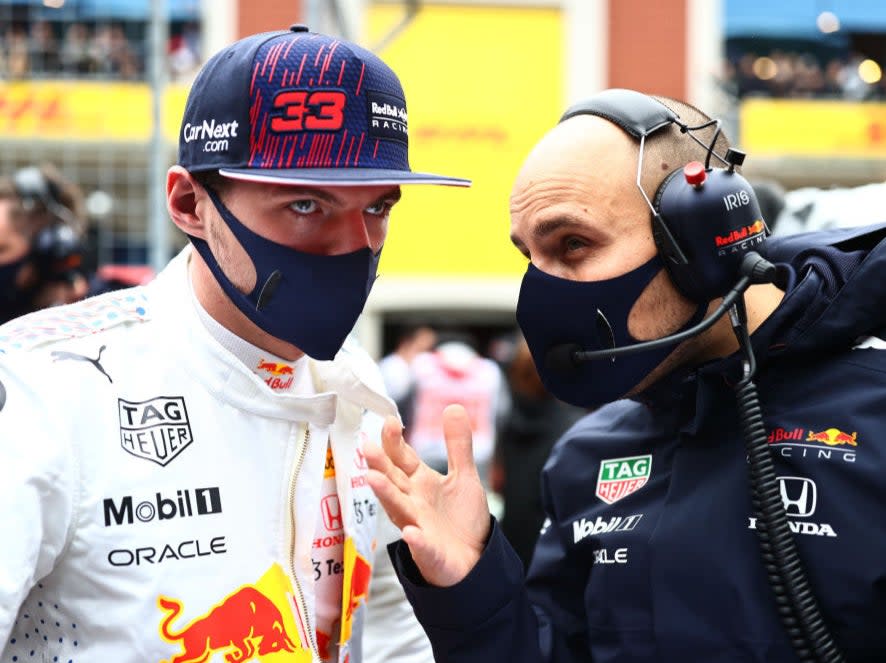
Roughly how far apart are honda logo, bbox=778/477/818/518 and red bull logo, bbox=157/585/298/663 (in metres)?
0.90

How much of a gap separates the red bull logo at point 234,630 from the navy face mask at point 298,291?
44 centimetres

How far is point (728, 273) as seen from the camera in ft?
7.50

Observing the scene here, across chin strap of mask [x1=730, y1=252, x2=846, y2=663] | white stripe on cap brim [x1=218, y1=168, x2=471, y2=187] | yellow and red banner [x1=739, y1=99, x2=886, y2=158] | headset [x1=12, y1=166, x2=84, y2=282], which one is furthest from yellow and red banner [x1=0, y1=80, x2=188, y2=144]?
yellow and red banner [x1=739, y1=99, x2=886, y2=158]

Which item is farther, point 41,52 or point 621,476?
point 41,52

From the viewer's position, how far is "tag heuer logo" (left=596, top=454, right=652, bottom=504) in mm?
2521

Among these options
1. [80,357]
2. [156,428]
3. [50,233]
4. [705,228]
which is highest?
[705,228]

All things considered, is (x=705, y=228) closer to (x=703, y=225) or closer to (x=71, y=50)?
(x=703, y=225)

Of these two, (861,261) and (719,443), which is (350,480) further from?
(861,261)

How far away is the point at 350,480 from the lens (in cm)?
238

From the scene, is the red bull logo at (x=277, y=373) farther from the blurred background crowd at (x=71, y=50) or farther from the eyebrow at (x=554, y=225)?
the blurred background crowd at (x=71, y=50)

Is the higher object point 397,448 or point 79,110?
point 397,448

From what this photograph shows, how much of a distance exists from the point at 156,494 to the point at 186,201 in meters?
0.54

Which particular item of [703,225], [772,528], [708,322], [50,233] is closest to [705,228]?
[703,225]

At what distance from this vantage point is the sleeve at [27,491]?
1837mm
